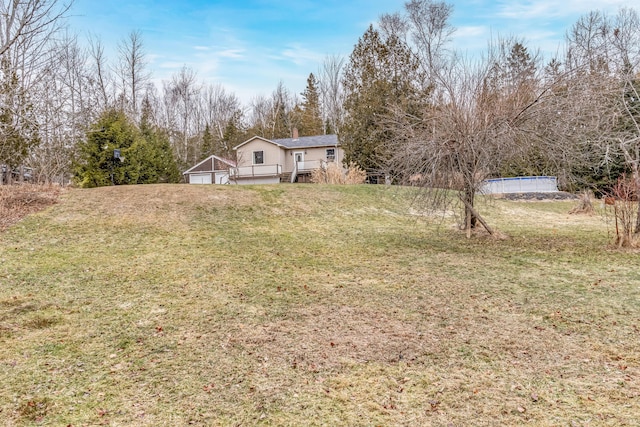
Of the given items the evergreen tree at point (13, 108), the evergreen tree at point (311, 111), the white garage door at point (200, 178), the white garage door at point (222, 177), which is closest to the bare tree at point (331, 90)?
the evergreen tree at point (311, 111)

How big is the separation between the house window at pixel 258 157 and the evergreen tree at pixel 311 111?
10122mm

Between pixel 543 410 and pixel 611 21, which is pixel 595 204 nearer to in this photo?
pixel 611 21

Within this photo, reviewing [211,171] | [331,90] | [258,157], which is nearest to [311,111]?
[331,90]

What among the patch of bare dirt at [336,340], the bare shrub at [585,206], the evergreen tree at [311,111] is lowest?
the patch of bare dirt at [336,340]

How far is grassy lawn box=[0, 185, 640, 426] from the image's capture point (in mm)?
2717

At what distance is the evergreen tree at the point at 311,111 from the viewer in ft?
120

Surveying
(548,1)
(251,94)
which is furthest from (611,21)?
(251,94)

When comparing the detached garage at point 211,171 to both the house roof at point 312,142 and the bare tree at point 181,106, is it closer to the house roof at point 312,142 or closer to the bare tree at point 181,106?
the house roof at point 312,142

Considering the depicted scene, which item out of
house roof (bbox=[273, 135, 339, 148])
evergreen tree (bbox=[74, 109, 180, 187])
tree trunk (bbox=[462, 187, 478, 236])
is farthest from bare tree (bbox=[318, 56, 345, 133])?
tree trunk (bbox=[462, 187, 478, 236])

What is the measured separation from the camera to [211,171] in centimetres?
2852

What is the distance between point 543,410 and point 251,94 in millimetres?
42852

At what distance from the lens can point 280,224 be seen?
34.7ft

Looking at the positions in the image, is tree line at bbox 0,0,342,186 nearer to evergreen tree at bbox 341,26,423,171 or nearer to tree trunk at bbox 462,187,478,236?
tree trunk at bbox 462,187,478,236

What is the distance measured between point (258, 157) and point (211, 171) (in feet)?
12.9
